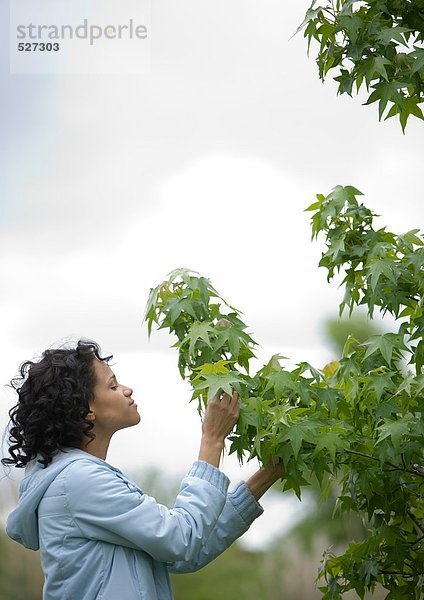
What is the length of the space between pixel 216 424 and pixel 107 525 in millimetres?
267

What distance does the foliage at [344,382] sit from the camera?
1.69 m

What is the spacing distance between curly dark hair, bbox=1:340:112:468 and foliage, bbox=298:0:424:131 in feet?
2.41

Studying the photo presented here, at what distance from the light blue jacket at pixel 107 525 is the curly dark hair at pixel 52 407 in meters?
0.03

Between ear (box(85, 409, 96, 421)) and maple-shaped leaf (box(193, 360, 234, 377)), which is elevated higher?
maple-shaped leaf (box(193, 360, 234, 377))

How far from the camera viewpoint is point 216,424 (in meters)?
1.63

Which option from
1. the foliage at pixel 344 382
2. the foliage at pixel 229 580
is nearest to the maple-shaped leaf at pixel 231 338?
the foliage at pixel 344 382

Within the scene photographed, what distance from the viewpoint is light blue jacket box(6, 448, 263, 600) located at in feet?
4.92

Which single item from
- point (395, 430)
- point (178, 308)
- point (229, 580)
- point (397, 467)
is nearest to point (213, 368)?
point (178, 308)

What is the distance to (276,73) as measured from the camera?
16.0 feet

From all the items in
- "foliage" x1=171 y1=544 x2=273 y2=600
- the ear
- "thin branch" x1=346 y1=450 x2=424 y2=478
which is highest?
the ear

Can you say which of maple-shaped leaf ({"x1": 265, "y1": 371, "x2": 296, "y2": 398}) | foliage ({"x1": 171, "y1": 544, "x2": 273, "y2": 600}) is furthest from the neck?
foliage ({"x1": 171, "y1": 544, "x2": 273, "y2": 600})

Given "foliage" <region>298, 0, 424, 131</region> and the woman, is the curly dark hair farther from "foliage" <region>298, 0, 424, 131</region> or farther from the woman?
"foliage" <region>298, 0, 424, 131</region>

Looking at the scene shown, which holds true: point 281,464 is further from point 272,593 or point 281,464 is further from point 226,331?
point 272,593

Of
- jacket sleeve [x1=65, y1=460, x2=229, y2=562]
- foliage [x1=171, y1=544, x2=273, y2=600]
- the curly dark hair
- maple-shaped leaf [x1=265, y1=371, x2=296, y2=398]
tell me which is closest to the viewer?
jacket sleeve [x1=65, y1=460, x2=229, y2=562]
